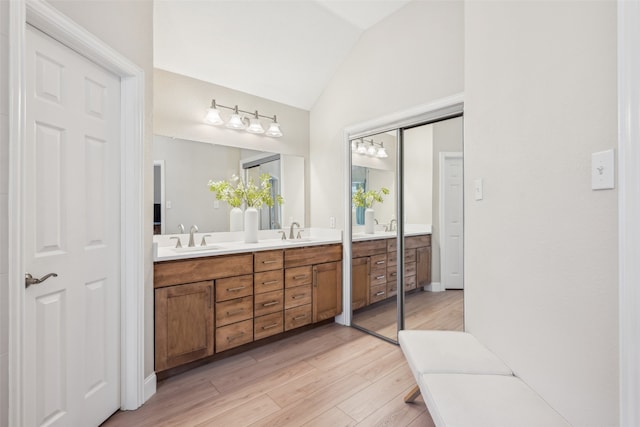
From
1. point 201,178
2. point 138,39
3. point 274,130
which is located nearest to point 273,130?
point 274,130

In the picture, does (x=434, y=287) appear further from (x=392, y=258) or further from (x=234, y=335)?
(x=234, y=335)

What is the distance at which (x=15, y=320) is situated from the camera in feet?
3.68

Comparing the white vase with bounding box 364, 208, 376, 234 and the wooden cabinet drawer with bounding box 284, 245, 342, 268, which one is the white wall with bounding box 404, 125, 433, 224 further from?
the wooden cabinet drawer with bounding box 284, 245, 342, 268

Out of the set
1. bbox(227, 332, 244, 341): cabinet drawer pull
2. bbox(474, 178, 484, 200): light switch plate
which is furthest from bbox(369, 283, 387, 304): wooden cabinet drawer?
bbox(474, 178, 484, 200): light switch plate

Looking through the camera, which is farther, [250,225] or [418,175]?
[250,225]

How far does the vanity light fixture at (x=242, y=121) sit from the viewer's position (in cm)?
288

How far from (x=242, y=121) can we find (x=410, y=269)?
7.13 feet

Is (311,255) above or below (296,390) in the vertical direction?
above

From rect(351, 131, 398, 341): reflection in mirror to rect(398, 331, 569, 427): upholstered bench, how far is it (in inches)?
44.6

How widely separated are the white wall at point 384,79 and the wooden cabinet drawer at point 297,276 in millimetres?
633

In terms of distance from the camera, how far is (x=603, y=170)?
958 millimetres

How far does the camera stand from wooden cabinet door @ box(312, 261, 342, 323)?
2.95 m

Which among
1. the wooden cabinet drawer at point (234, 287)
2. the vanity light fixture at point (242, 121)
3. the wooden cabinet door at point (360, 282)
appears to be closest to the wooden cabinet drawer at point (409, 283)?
the wooden cabinet door at point (360, 282)

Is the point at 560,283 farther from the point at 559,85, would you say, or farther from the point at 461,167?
the point at 461,167
